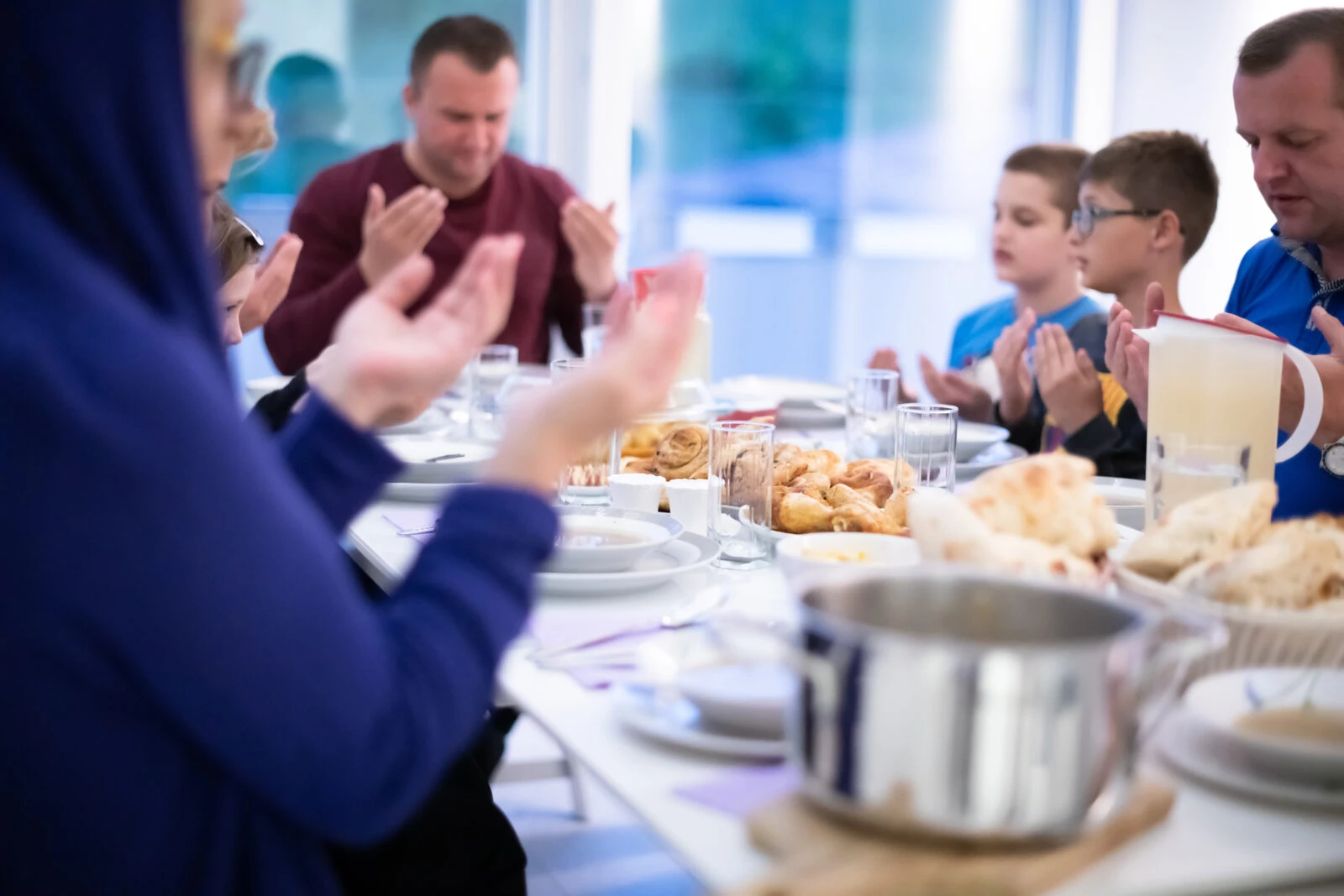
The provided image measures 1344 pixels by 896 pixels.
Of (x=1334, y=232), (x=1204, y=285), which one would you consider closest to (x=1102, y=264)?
(x=1334, y=232)

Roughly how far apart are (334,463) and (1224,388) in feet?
2.79

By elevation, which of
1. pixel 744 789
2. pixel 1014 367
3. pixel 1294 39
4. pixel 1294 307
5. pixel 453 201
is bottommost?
pixel 744 789

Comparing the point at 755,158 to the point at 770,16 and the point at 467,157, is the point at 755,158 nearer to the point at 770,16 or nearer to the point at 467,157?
the point at 770,16

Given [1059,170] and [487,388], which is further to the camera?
[1059,170]

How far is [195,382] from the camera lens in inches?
23.9

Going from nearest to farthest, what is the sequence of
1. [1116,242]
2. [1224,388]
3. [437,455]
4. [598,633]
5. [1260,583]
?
[1260,583] → [598,633] → [1224,388] → [437,455] → [1116,242]

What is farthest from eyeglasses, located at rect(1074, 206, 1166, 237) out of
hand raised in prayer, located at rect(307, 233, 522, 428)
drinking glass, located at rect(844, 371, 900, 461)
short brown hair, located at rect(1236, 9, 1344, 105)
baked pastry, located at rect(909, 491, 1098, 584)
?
hand raised in prayer, located at rect(307, 233, 522, 428)

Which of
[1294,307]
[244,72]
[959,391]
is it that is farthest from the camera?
[959,391]

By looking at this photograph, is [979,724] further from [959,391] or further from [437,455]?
[959,391]

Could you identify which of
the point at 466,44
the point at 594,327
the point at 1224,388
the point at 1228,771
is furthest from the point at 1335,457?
the point at 466,44

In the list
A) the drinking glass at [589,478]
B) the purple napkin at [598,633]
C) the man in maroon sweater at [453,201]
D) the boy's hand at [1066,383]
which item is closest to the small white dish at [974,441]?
the boy's hand at [1066,383]

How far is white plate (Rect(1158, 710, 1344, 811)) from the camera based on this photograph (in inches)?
28.9

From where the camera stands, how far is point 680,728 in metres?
0.80

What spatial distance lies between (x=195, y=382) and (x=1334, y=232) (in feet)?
5.70
